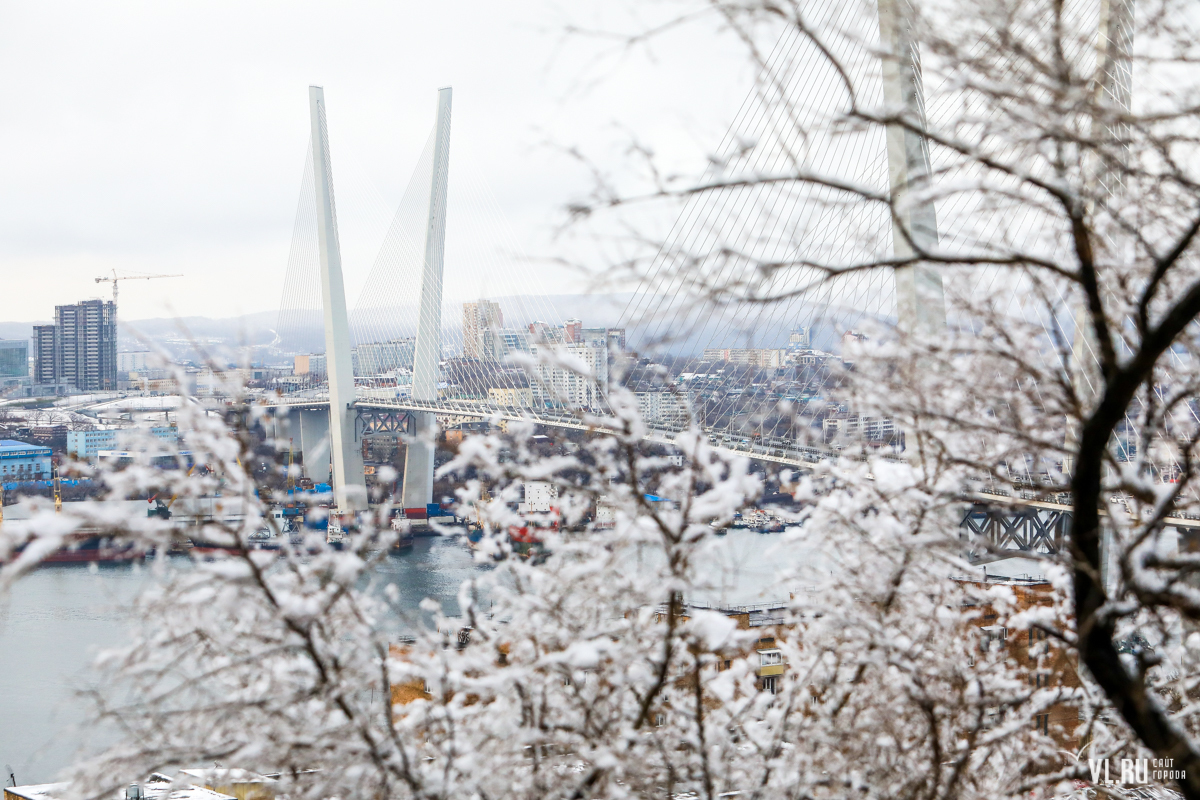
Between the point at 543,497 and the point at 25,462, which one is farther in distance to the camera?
the point at 25,462

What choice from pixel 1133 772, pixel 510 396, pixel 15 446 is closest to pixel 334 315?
pixel 510 396

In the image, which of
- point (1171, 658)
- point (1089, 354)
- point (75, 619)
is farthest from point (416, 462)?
point (1171, 658)

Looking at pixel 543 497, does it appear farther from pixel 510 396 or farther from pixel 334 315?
pixel 334 315

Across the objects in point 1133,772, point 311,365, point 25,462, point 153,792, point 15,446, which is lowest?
point 25,462

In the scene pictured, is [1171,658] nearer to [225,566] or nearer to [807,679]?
[807,679]

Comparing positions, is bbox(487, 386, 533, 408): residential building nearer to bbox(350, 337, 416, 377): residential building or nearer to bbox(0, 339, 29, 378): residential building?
bbox(350, 337, 416, 377): residential building

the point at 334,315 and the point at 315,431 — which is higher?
the point at 334,315

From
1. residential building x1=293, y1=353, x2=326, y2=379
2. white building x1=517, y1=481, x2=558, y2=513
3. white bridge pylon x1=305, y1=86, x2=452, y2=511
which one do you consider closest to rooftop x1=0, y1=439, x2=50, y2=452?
residential building x1=293, y1=353, x2=326, y2=379
